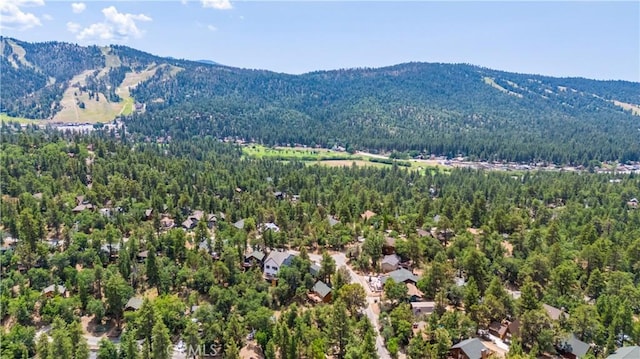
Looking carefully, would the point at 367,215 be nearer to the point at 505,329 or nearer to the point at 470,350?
the point at 505,329

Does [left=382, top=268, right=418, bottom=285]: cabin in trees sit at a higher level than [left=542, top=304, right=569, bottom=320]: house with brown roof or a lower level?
lower

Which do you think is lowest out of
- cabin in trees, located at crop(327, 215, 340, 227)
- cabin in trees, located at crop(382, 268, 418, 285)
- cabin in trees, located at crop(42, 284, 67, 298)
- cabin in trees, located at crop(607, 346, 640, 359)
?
cabin in trees, located at crop(42, 284, 67, 298)

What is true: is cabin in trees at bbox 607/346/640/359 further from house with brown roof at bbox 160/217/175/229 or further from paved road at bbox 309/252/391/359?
house with brown roof at bbox 160/217/175/229

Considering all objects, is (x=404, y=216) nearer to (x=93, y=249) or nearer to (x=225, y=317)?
(x=225, y=317)

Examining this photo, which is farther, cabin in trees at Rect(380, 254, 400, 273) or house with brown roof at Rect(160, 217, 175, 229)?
house with brown roof at Rect(160, 217, 175, 229)

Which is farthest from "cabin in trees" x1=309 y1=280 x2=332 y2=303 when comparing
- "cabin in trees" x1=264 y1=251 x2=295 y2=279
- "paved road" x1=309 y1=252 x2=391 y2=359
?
"cabin in trees" x1=264 y1=251 x2=295 y2=279
